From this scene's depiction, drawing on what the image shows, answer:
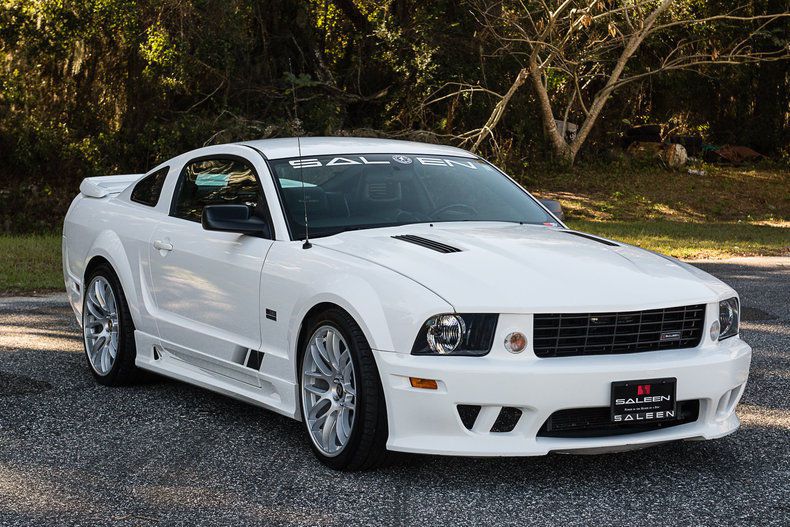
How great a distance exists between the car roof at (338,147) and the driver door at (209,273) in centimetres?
18

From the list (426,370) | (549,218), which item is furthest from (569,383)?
(549,218)

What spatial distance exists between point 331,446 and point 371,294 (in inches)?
29.4

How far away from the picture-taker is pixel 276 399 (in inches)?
221

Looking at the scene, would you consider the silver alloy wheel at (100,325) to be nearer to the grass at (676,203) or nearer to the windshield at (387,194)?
the windshield at (387,194)

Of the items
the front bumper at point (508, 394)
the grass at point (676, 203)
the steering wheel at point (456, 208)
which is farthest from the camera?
the grass at point (676, 203)

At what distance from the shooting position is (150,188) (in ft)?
A: 23.5

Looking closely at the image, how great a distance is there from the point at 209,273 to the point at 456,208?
4.43 feet

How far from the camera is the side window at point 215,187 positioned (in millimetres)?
6246

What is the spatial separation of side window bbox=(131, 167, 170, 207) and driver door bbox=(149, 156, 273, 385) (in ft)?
0.71


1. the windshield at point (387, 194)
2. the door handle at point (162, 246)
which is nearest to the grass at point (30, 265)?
the door handle at point (162, 246)

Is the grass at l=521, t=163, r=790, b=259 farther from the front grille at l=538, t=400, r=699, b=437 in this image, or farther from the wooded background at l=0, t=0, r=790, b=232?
the front grille at l=538, t=400, r=699, b=437

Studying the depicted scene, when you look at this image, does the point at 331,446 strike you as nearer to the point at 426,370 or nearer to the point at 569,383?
the point at 426,370

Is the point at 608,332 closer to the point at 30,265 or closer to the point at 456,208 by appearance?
the point at 456,208

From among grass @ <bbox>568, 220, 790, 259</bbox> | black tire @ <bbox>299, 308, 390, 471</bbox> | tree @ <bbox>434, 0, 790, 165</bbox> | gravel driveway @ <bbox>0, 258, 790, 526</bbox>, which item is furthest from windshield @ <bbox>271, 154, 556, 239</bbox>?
tree @ <bbox>434, 0, 790, 165</bbox>
